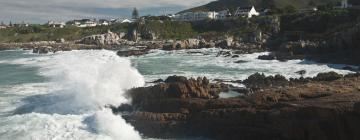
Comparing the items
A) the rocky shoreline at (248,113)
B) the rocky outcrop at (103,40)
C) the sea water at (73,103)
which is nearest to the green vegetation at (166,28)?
the rocky outcrop at (103,40)

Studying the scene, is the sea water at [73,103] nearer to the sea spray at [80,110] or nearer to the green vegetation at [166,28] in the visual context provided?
the sea spray at [80,110]

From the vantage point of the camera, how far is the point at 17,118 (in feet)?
76.8

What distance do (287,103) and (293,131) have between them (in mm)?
2891

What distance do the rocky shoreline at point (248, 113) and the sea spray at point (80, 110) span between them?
0.90 metres

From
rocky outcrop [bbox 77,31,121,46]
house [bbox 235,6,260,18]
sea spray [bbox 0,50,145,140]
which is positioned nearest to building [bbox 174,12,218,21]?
house [bbox 235,6,260,18]

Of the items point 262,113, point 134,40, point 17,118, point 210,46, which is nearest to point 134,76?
point 17,118

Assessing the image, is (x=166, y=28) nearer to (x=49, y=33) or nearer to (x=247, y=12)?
(x=247, y=12)

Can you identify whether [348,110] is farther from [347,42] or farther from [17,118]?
[347,42]

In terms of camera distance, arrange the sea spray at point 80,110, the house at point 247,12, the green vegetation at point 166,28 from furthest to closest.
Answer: the house at point 247,12, the green vegetation at point 166,28, the sea spray at point 80,110

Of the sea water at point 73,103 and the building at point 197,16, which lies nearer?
the sea water at point 73,103

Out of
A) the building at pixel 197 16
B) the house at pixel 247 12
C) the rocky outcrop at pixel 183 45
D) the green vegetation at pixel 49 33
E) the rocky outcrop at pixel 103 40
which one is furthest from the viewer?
the building at pixel 197 16

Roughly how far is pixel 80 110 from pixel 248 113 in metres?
8.45

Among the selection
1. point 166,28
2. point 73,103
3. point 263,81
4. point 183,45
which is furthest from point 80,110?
point 166,28

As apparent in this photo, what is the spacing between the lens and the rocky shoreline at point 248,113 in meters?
17.0
